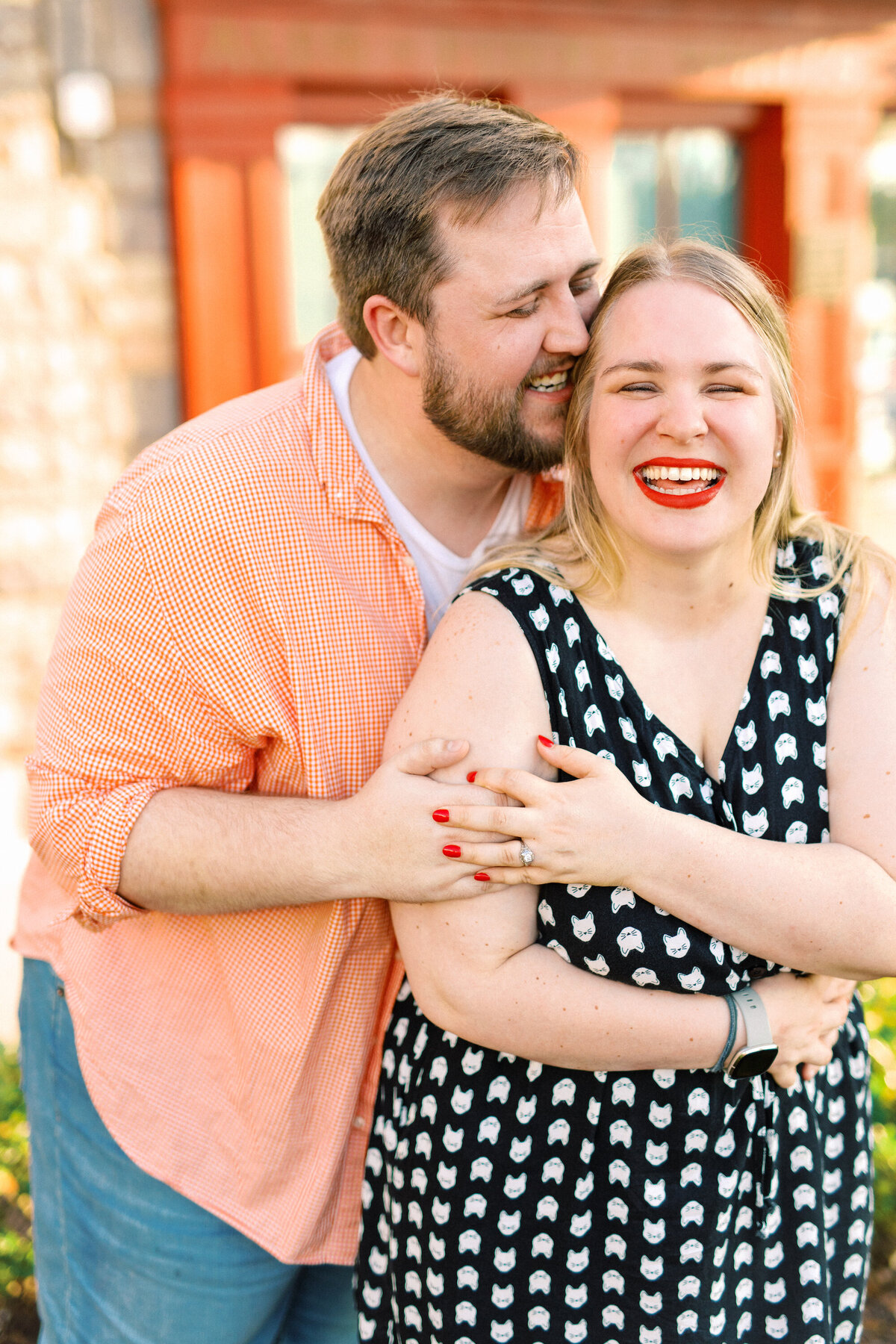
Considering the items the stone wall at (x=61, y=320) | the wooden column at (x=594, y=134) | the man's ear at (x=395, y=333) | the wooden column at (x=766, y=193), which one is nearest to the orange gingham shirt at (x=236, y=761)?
the man's ear at (x=395, y=333)

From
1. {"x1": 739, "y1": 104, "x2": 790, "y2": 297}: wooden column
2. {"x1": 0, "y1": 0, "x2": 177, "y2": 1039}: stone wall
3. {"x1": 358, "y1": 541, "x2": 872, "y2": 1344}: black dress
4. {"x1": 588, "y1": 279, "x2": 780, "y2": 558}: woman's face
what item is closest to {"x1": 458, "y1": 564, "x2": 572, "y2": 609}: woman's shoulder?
{"x1": 358, "y1": 541, "x2": 872, "y2": 1344}: black dress

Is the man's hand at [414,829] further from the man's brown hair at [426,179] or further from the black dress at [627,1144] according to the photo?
the man's brown hair at [426,179]

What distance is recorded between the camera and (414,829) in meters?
1.56

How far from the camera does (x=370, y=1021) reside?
1.81 m

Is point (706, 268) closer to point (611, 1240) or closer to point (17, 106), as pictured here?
point (611, 1240)

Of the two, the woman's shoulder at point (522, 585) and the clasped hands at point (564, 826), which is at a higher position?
the woman's shoulder at point (522, 585)

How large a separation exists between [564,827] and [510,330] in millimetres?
783

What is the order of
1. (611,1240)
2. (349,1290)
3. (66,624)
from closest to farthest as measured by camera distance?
(611,1240), (66,624), (349,1290)

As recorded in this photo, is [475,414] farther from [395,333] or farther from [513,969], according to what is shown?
[513,969]

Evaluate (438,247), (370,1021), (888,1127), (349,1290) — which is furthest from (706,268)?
(888,1127)

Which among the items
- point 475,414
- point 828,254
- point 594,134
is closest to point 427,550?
point 475,414

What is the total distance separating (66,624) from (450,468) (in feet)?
2.11

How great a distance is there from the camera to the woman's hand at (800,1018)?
5.29 feet

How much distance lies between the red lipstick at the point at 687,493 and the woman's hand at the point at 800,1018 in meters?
0.68
